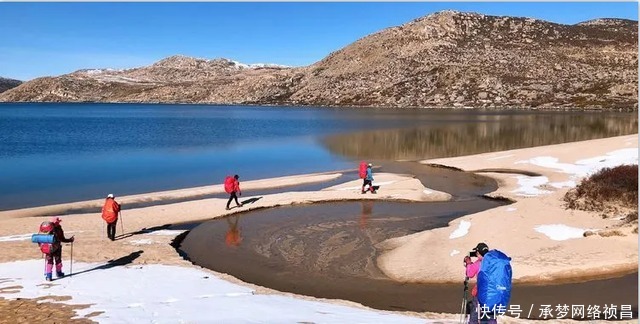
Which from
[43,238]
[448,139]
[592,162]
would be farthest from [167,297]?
[448,139]

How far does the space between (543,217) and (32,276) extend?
21.1 m

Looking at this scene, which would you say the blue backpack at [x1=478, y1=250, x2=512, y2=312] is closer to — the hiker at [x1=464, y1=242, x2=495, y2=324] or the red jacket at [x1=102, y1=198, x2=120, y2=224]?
the hiker at [x1=464, y1=242, x2=495, y2=324]

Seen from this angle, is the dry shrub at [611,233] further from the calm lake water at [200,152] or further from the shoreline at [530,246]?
the calm lake water at [200,152]

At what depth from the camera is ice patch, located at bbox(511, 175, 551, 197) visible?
33631 mm

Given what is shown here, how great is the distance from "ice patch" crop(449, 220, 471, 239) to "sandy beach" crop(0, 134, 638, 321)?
1.7 inches

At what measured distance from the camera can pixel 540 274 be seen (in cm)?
1786

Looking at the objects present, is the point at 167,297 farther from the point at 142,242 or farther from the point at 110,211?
the point at 110,211

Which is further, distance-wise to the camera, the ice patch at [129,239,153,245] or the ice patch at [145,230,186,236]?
the ice patch at [145,230,186,236]

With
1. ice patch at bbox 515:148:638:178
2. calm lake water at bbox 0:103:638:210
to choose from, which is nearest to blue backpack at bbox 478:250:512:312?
calm lake water at bbox 0:103:638:210

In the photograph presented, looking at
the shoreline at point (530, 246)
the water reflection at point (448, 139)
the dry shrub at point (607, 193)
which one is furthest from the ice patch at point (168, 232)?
the water reflection at point (448, 139)

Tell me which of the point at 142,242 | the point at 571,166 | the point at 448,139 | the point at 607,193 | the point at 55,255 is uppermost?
the point at 448,139

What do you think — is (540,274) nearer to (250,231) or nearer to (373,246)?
(373,246)

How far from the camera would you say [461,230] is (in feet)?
76.6

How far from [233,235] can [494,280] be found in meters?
16.8
